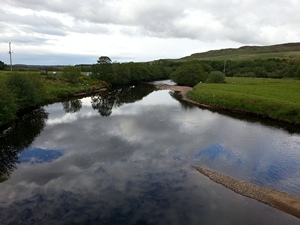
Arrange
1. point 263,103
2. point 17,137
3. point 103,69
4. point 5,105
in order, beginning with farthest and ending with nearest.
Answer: point 103,69, point 263,103, point 5,105, point 17,137

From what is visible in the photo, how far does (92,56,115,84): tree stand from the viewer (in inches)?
3859

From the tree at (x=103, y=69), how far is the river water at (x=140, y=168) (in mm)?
54796

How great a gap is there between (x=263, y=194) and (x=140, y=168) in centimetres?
1119

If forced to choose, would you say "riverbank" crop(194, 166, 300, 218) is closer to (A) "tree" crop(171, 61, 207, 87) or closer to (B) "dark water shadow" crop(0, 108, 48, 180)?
(B) "dark water shadow" crop(0, 108, 48, 180)

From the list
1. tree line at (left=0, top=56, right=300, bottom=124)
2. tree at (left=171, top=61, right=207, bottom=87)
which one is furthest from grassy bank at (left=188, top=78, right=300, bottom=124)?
tree at (left=171, top=61, right=207, bottom=87)

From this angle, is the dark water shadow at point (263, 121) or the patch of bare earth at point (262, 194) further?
the dark water shadow at point (263, 121)

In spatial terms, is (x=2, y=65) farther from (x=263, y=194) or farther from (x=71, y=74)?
(x=263, y=194)

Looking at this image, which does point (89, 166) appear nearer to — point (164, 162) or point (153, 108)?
point (164, 162)

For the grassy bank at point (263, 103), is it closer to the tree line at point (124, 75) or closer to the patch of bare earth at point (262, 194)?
the patch of bare earth at point (262, 194)

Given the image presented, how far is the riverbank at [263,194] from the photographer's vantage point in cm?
1912

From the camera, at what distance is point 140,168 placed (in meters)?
25.6

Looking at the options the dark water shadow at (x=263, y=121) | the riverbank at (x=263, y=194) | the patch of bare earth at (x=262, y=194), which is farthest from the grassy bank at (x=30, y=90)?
the dark water shadow at (x=263, y=121)

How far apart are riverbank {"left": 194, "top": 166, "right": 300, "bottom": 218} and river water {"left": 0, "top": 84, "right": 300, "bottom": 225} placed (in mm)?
670

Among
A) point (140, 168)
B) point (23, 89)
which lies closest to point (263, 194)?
point (140, 168)
